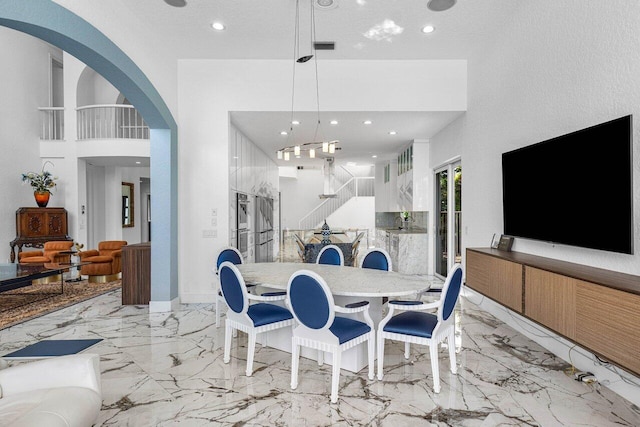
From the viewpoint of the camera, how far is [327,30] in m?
4.38

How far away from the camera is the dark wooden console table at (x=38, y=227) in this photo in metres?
7.36

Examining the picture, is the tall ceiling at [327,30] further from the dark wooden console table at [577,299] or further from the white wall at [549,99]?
the dark wooden console table at [577,299]

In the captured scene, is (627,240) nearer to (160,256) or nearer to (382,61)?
(382,61)

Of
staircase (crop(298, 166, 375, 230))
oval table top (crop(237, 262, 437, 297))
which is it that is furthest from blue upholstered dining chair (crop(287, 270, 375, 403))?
staircase (crop(298, 166, 375, 230))

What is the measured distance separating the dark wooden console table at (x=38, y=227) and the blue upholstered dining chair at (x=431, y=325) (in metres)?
7.89

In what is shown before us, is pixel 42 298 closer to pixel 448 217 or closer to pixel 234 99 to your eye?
pixel 234 99

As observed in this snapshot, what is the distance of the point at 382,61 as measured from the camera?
5.21 meters

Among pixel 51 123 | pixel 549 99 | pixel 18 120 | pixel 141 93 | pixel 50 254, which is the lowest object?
pixel 50 254

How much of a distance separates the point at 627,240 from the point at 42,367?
3632 millimetres

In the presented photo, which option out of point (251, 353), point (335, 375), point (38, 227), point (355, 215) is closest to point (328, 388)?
point (335, 375)

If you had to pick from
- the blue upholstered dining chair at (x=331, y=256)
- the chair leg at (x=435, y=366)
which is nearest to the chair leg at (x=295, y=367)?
the chair leg at (x=435, y=366)

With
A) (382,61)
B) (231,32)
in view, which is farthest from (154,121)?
(382,61)

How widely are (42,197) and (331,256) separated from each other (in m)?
6.83

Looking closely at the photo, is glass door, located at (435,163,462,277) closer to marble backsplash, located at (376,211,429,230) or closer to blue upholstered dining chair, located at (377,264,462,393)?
marble backsplash, located at (376,211,429,230)
